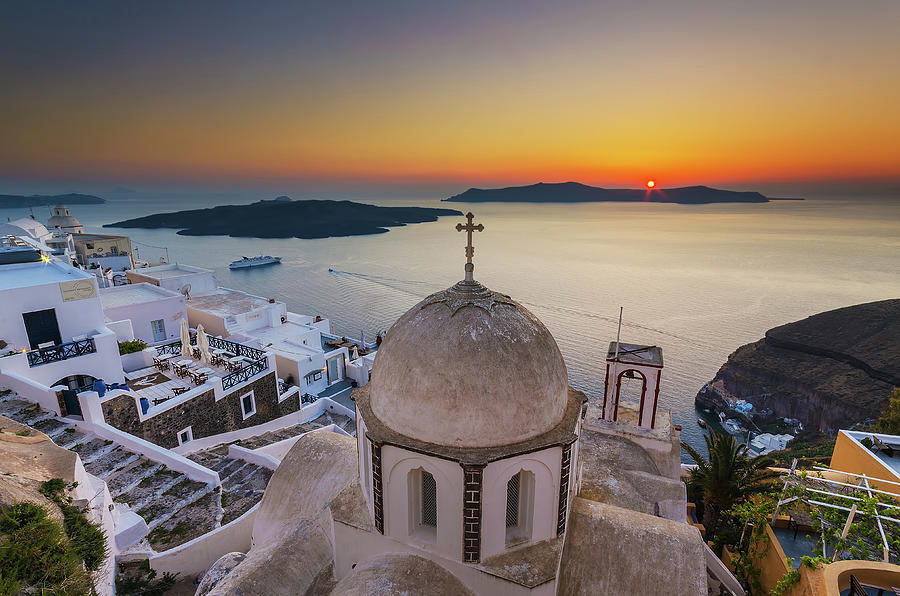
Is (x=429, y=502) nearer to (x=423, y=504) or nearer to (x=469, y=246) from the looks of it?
(x=423, y=504)

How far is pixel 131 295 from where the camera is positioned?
1029 inches

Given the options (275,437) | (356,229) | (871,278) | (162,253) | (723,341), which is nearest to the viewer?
(275,437)

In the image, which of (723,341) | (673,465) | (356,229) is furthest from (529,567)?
(356,229)

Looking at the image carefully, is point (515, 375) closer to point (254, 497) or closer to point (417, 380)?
point (417, 380)

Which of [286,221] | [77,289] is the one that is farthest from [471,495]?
[286,221]

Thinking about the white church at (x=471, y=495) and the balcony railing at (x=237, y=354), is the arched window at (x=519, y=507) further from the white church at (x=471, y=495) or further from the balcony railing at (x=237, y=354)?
the balcony railing at (x=237, y=354)

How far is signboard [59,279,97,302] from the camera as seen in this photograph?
54.3ft

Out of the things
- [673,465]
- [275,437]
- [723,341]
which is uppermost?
[673,465]

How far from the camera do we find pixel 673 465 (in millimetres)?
12867

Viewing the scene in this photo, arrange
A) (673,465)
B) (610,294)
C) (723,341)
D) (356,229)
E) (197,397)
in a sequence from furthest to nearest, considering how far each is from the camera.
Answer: (356,229) < (610,294) < (723,341) < (197,397) < (673,465)

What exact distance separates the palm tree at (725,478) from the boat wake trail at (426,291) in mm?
32432

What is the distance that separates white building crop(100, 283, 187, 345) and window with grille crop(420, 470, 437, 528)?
2090 cm

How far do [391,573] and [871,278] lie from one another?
291 ft

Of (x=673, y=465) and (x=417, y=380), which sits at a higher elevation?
(x=417, y=380)
